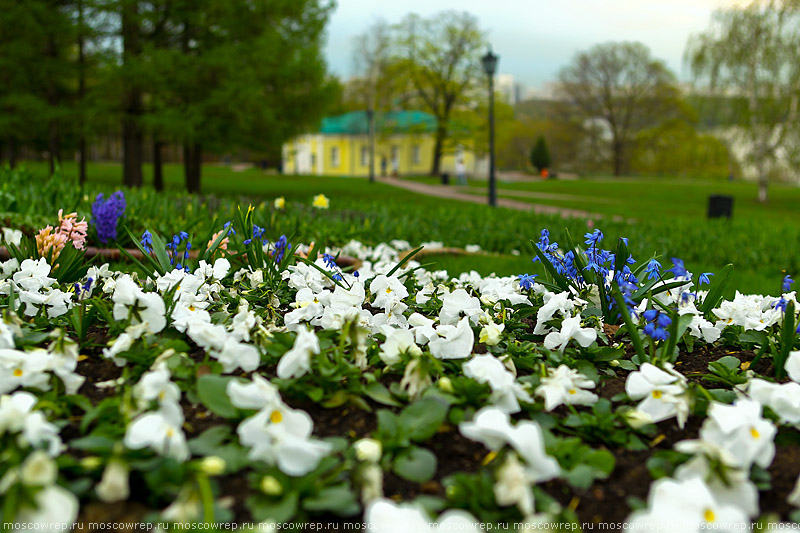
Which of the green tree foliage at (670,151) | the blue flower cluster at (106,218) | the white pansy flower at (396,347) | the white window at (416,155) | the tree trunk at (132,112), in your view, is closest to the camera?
the white pansy flower at (396,347)

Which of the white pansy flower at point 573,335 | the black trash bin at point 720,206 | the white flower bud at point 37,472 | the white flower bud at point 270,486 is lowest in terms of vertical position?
the white flower bud at point 270,486

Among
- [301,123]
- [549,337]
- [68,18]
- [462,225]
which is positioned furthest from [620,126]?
[549,337]

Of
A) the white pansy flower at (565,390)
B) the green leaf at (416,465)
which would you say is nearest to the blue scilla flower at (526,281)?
the white pansy flower at (565,390)

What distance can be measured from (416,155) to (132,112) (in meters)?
32.8

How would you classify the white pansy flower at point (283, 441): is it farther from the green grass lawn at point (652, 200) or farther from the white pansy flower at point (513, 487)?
the green grass lawn at point (652, 200)

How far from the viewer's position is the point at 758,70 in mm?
22734

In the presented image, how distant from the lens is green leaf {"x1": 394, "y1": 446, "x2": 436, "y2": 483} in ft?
4.03

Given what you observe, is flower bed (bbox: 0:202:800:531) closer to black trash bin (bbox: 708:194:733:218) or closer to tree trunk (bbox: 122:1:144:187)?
black trash bin (bbox: 708:194:733:218)

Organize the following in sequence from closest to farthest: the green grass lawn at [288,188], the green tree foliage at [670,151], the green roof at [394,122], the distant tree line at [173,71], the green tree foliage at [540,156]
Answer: the distant tree line at [173,71]
the green grass lawn at [288,188]
the green roof at [394,122]
the green tree foliage at [540,156]
the green tree foliage at [670,151]

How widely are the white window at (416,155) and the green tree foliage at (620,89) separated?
12618 millimetres

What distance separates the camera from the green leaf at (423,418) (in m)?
1.34

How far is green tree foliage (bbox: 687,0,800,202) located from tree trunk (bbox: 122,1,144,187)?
19344 mm

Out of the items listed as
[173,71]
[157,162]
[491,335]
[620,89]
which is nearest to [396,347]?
[491,335]

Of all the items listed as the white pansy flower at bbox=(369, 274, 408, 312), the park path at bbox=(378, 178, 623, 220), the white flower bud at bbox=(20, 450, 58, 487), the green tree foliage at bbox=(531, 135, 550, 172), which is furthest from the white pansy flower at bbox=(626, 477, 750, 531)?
the green tree foliage at bbox=(531, 135, 550, 172)
